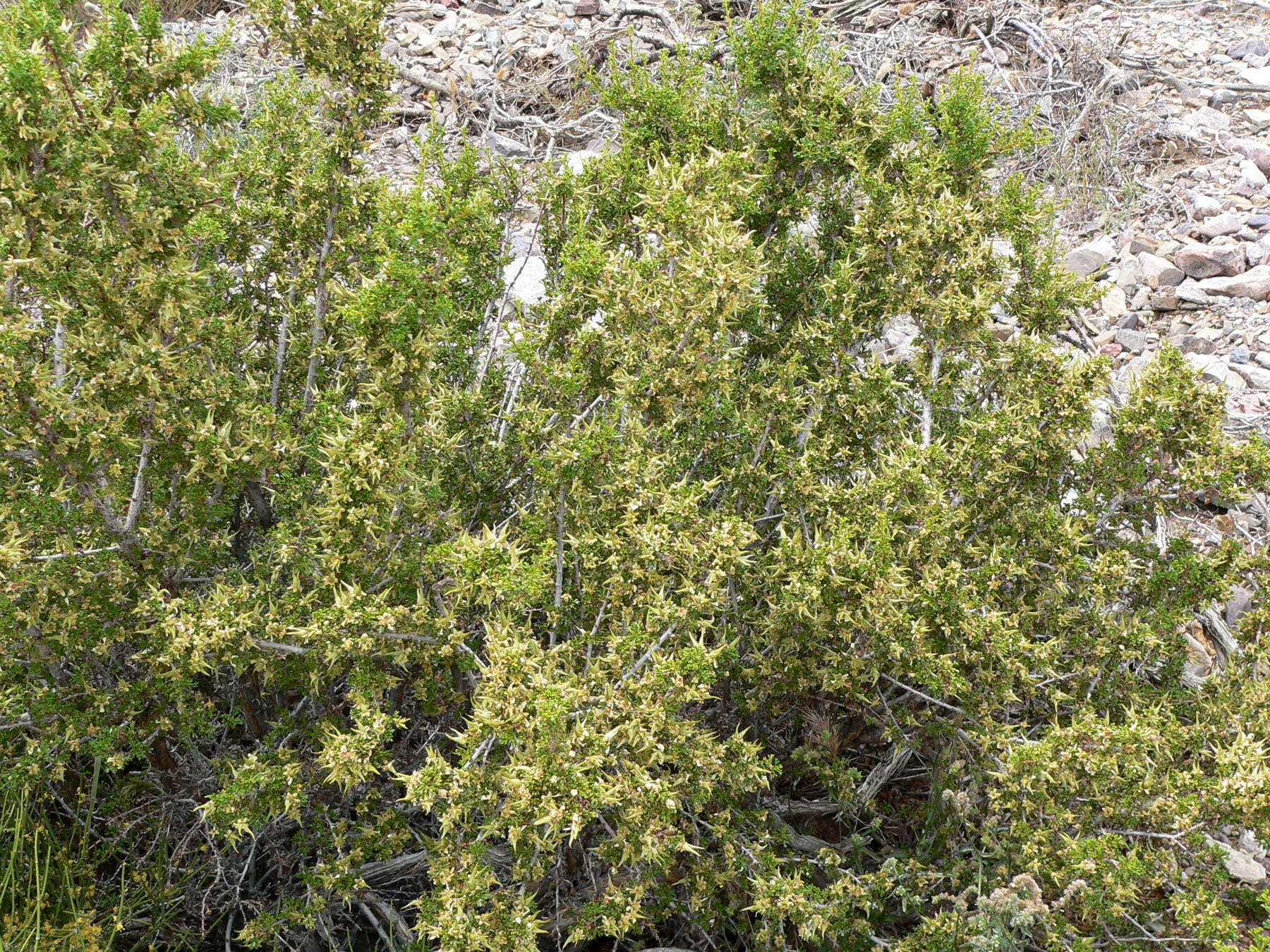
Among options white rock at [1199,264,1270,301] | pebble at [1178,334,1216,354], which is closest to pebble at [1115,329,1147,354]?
pebble at [1178,334,1216,354]

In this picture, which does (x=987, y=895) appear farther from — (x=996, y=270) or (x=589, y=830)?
(x=996, y=270)

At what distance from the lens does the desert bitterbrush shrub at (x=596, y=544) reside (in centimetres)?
210

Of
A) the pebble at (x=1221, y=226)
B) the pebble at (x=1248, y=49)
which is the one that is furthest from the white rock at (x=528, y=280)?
the pebble at (x=1248, y=49)

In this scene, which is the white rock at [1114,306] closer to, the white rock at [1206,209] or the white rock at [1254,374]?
the white rock at [1254,374]

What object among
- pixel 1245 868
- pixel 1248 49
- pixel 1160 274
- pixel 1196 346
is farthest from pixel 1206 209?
pixel 1245 868

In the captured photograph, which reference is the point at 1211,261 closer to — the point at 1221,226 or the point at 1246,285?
the point at 1246,285

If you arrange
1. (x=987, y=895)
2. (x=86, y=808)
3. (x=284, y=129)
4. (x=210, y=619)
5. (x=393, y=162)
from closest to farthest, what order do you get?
(x=210, y=619) → (x=987, y=895) → (x=86, y=808) → (x=284, y=129) → (x=393, y=162)

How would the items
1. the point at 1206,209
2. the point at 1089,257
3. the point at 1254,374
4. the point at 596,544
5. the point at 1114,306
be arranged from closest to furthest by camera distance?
1. the point at 596,544
2. the point at 1254,374
3. the point at 1114,306
4. the point at 1089,257
5. the point at 1206,209

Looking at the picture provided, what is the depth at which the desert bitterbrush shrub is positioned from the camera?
2102 millimetres

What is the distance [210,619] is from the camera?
2086 millimetres

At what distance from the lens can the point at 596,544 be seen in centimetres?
232

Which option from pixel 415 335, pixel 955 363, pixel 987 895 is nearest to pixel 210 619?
pixel 415 335

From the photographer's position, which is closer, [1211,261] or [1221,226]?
[1211,261]

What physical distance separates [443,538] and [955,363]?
150 centimetres
